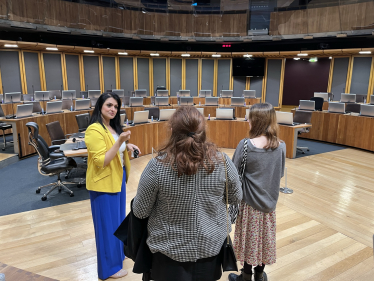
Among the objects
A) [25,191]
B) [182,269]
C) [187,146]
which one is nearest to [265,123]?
[187,146]

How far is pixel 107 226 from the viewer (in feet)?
7.38

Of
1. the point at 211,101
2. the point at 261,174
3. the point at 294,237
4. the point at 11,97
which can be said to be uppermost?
the point at 11,97

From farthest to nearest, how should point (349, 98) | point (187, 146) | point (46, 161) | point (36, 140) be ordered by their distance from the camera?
point (349, 98) < point (46, 161) < point (36, 140) < point (187, 146)

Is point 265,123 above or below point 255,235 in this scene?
above

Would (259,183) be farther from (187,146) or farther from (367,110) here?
(367,110)

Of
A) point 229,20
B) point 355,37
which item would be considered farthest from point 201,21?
point 355,37

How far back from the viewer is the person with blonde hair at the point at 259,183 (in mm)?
1922

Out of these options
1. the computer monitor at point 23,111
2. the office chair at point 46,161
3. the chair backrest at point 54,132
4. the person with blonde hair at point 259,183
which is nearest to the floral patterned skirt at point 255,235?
the person with blonde hair at point 259,183

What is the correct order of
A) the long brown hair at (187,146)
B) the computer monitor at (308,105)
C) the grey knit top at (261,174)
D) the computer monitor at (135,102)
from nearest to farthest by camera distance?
the long brown hair at (187,146)
the grey knit top at (261,174)
the computer monitor at (308,105)
the computer monitor at (135,102)

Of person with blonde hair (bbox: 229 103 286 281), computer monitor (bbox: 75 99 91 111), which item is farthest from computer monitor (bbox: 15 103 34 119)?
person with blonde hair (bbox: 229 103 286 281)

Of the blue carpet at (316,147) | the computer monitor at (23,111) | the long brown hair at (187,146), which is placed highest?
the long brown hair at (187,146)

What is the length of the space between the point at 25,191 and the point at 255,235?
419cm

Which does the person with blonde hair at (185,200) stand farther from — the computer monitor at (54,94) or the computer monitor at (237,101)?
the computer monitor at (54,94)

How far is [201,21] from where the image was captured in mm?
11719
